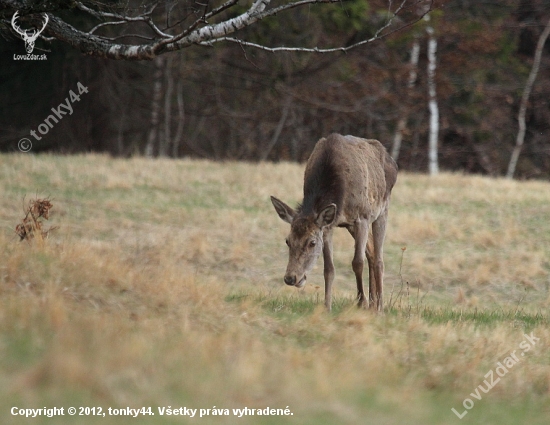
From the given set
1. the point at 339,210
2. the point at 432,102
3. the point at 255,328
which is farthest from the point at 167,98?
the point at 255,328

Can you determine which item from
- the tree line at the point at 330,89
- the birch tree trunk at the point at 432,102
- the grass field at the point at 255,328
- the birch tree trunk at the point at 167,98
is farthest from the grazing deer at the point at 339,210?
the birch tree trunk at the point at 167,98

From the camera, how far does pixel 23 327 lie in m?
7.54

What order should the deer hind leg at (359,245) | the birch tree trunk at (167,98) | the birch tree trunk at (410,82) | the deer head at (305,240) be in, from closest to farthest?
the deer head at (305,240) → the deer hind leg at (359,245) → the birch tree trunk at (167,98) → the birch tree trunk at (410,82)

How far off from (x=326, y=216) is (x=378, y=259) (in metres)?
1.87

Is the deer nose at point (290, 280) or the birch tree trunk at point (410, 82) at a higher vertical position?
the birch tree trunk at point (410, 82)

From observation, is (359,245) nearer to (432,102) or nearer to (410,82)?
(432,102)

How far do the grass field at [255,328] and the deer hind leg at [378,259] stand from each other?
0.69ft

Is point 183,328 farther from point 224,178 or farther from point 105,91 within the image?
point 105,91

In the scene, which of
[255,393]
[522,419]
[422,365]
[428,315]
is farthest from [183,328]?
[428,315]

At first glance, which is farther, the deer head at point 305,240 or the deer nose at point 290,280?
the deer head at point 305,240

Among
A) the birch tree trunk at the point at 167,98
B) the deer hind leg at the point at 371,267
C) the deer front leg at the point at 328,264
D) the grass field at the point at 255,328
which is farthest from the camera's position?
A: the birch tree trunk at the point at 167,98

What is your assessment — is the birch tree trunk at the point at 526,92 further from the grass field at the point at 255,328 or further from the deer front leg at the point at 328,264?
the deer front leg at the point at 328,264

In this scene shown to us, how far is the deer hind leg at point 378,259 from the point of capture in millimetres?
11739

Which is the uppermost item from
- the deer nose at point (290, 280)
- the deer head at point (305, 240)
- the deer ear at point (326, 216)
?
the deer ear at point (326, 216)
